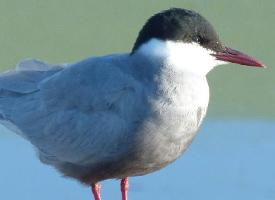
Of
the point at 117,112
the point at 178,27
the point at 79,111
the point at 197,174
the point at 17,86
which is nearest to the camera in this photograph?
the point at 178,27

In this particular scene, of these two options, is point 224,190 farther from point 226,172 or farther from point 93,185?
point 93,185

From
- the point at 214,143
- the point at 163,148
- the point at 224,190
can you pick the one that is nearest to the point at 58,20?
the point at 214,143

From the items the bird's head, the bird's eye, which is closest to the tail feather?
the bird's head

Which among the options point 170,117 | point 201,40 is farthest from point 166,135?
point 201,40

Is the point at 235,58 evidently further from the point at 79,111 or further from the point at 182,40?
the point at 79,111

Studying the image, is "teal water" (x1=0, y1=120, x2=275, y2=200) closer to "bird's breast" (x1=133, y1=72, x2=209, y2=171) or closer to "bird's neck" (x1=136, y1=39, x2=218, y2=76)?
"bird's breast" (x1=133, y1=72, x2=209, y2=171)

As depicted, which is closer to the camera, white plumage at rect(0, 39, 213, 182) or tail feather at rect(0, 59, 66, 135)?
white plumage at rect(0, 39, 213, 182)

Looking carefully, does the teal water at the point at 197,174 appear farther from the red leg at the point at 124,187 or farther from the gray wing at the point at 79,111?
the gray wing at the point at 79,111

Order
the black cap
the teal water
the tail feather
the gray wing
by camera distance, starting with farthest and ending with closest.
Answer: the teal water < the tail feather < the gray wing < the black cap
